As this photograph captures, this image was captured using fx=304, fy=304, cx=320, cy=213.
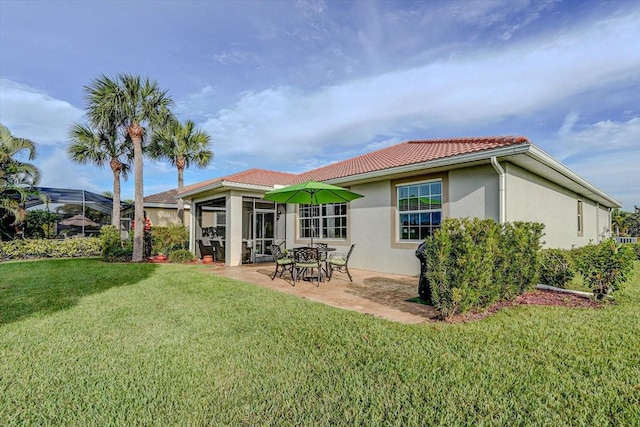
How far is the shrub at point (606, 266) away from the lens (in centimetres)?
556

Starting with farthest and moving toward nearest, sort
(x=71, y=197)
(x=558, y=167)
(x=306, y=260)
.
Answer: (x=71, y=197)
(x=558, y=167)
(x=306, y=260)

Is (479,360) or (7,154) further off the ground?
(7,154)

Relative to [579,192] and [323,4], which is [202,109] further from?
[579,192]

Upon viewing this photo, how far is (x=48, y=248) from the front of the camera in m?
15.9

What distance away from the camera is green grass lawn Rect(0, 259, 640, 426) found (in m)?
2.46

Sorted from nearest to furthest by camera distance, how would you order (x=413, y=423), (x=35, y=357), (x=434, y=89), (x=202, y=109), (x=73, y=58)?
(x=413, y=423)
(x=35, y=357)
(x=73, y=58)
(x=434, y=89)
(x=202, y=109)

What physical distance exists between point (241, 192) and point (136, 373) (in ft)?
31.7

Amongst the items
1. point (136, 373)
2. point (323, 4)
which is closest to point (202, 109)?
point (323, 4)

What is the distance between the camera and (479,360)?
3.36m

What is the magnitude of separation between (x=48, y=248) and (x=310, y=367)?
1900 cm

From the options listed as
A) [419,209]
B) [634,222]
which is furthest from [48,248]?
[634,222]

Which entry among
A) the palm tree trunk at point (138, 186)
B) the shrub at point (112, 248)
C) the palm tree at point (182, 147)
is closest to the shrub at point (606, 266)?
the palm tree trunk at point (138, 186)

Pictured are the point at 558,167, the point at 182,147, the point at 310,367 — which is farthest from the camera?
the point at 182,147

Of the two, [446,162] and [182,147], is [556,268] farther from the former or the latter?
[182,147]
